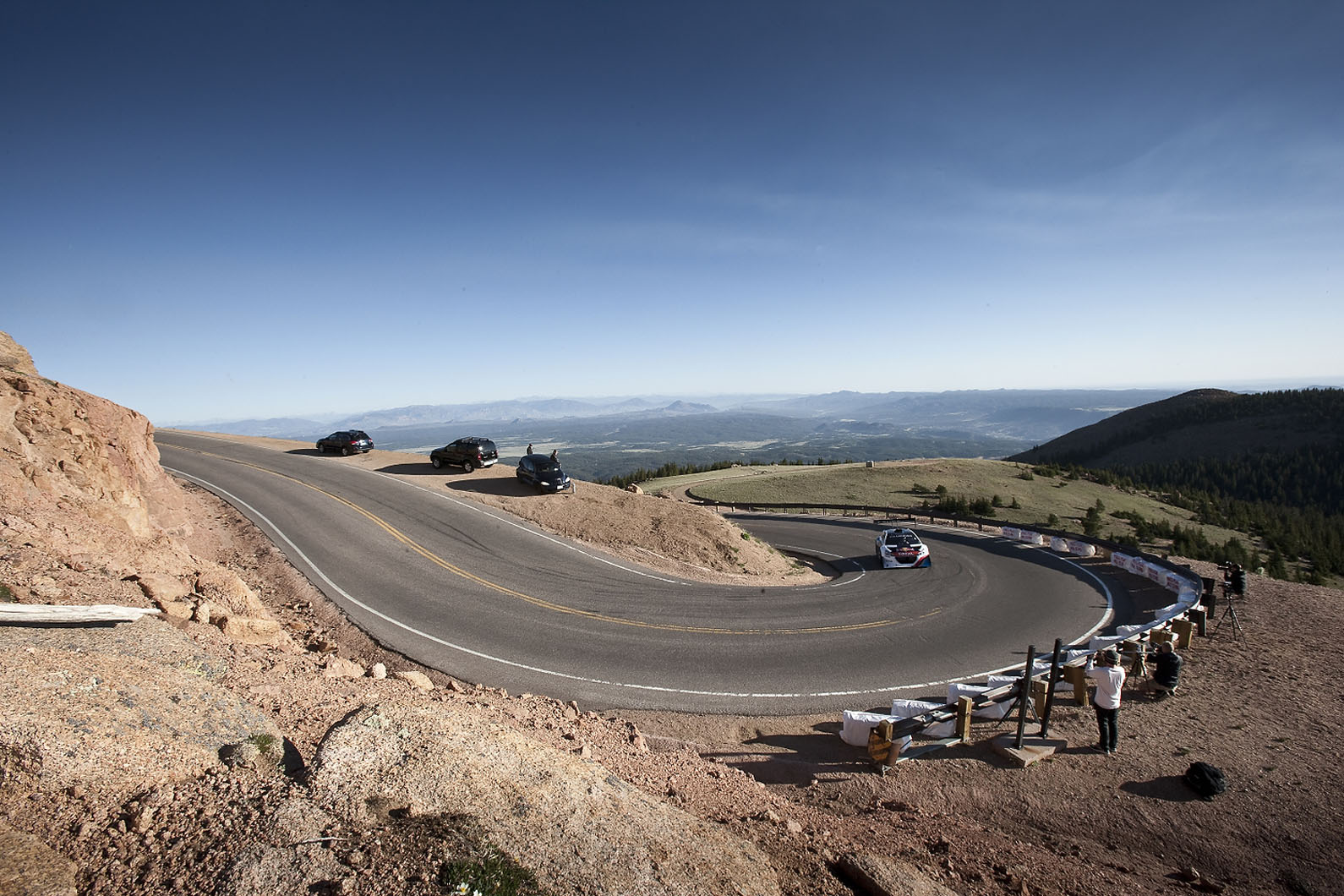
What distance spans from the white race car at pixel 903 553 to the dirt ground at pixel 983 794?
11.1 m

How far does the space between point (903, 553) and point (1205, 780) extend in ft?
53.7

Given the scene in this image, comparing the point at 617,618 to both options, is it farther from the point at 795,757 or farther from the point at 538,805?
the point at 538,805

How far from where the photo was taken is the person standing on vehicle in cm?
931

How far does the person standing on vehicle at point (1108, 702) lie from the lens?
9.31 m

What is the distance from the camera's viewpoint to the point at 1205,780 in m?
8.30

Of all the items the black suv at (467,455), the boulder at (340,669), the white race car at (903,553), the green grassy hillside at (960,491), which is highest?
the black suv at (467,455)

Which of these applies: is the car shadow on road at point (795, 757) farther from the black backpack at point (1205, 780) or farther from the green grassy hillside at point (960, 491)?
the green grassy hillside at point (960, 491)

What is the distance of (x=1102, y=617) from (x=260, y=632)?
2277 cm

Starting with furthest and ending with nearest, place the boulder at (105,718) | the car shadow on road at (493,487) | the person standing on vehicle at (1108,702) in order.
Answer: the car shadow on road at (493,487) → the person standing on vehicle at (1108,702) → the boulder at (105,718)

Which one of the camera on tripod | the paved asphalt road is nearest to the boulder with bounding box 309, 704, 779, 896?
the paved asphalt road

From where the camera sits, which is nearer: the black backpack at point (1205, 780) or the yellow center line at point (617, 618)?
the black backpack at point (1205, 780)

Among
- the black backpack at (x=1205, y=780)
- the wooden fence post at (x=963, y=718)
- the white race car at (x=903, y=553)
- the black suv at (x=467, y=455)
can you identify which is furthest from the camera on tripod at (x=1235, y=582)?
the black suv at (x=467, y=455)

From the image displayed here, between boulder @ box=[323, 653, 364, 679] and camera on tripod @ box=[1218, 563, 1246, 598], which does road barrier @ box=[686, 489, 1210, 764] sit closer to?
camera on tripod @ box=[1218, 563, 1246, 598]

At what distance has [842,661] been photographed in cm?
1407
